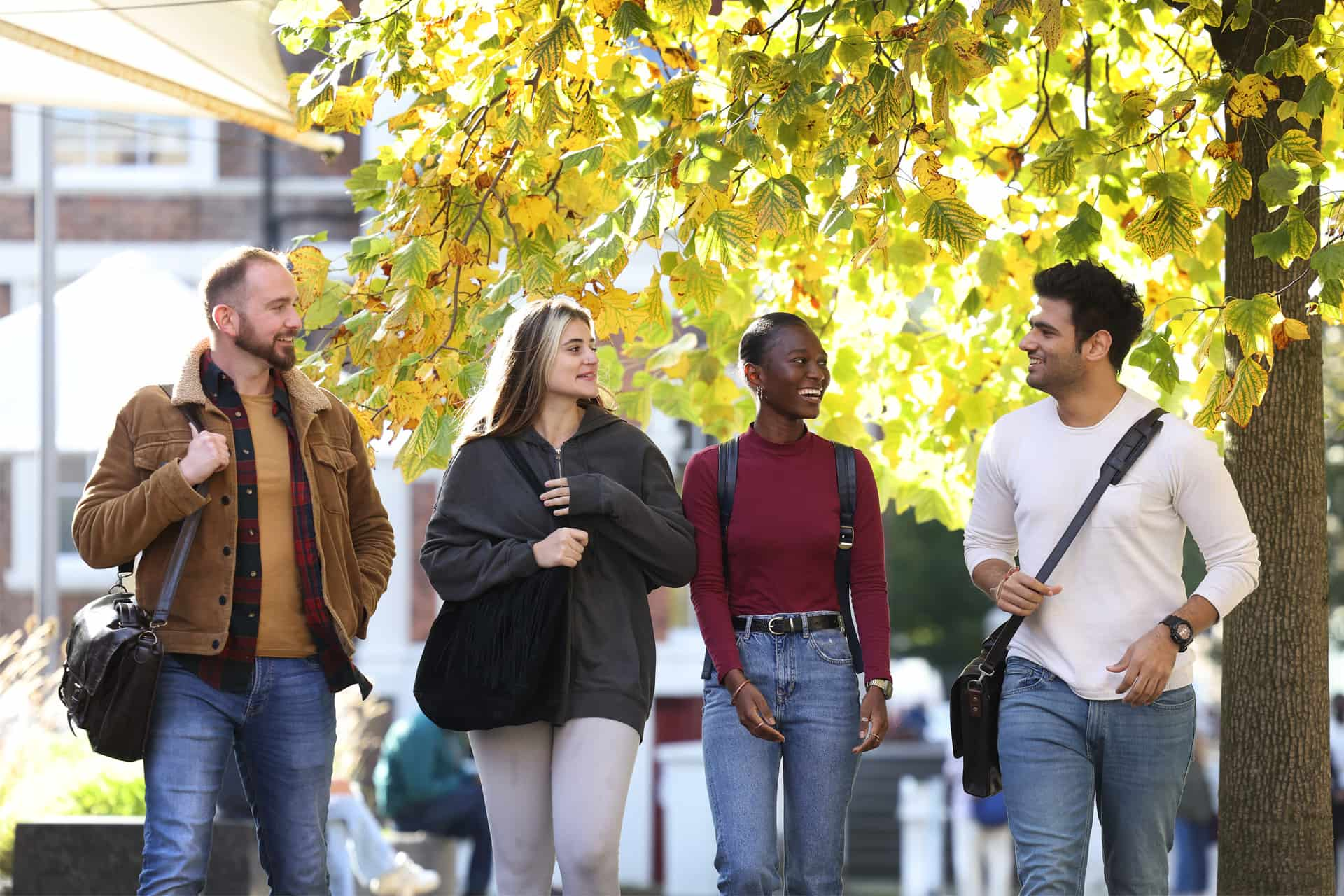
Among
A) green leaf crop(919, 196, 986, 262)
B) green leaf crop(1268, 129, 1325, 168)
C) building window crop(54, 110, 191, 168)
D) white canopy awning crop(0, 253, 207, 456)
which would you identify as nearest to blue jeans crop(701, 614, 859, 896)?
green leaf crop(919, 196, 986, 262)

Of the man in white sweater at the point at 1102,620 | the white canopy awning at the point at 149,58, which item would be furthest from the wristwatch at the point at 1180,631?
the white canopy awning at the point at 149,58

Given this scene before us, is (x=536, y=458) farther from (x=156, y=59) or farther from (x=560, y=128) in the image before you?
(x=156, y=59)

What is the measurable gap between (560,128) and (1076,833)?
272 cm

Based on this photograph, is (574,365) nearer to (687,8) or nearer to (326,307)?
(687,8)

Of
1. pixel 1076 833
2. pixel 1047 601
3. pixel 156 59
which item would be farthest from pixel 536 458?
pixel 156 59

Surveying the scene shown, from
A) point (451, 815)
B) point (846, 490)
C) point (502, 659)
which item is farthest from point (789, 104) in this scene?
point (451, 815)

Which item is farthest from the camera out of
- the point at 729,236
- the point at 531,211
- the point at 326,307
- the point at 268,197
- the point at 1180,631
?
the point at 268,197

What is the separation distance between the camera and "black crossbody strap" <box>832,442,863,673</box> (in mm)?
4555

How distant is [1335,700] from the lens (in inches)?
658

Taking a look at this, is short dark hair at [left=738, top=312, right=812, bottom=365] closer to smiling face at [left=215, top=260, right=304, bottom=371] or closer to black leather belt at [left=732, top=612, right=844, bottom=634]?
black leather belt at [left=732, top=612, right=844, bottom=634]

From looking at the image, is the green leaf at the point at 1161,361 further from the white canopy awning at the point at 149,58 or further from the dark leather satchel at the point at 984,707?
the white canopy awning at the point at 149,58

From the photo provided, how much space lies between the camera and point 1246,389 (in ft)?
13.7

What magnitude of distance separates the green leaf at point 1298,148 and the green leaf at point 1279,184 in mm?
44

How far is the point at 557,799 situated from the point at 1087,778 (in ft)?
4.32
